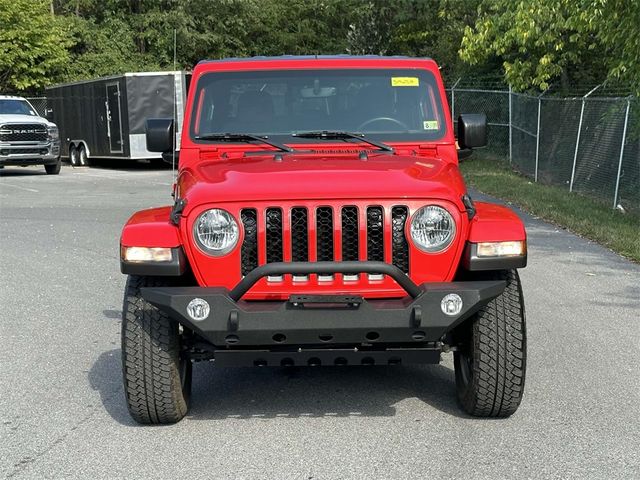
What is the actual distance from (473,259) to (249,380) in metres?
1.93

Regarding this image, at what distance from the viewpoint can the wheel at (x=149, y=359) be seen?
541cm

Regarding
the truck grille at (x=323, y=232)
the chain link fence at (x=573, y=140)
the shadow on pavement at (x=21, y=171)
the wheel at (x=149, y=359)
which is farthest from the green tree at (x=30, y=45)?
the truck grille at (x=323, y=232)

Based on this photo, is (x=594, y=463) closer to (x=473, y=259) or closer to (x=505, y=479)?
(x=505, y=479)

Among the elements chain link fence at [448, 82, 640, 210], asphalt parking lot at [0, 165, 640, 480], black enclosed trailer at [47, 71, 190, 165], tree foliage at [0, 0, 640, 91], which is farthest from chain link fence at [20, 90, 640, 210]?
black enclosed trailer at [47, 71, 190, 165]

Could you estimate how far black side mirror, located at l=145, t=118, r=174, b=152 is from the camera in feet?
22.2

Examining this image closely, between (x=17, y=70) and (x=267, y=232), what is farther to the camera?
(x=17, y=70)

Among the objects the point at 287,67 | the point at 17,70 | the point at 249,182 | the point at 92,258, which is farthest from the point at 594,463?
the point at 17,70

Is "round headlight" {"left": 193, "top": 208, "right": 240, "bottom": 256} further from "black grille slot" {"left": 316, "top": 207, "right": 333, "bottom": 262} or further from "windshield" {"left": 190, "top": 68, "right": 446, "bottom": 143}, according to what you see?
"windshield" {"left": 190, "top": 68, "right": 446, "bottom": 143}

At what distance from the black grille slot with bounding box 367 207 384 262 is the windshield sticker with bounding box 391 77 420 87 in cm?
173

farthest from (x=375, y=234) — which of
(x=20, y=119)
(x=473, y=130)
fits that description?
(x=20, y=119)

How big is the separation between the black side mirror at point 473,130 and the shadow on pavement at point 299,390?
143cm

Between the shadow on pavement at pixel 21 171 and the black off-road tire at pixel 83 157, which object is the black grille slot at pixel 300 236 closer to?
the shadow on pavement at pixel 21 171

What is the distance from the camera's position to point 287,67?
684cm

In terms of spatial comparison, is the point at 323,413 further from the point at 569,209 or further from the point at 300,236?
the point at 569,209
